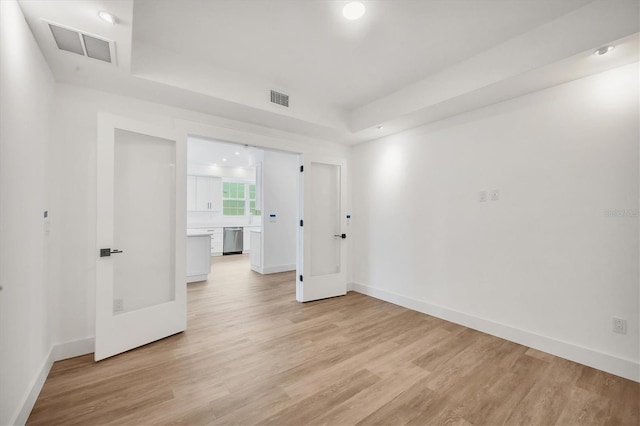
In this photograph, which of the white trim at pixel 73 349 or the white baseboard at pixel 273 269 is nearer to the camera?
the white trim at pixel 73 349

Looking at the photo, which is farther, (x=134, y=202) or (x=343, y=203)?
Result: (x=343, y=203)

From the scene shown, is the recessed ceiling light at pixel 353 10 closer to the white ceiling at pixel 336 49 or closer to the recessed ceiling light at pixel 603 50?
the white ceiling at pixel 336 49

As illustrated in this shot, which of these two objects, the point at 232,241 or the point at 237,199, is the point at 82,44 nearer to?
the point at 232,241

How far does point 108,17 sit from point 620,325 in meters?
4.57

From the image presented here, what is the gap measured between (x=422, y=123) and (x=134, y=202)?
3.63m

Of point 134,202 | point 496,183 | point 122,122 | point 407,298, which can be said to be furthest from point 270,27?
point 407,298

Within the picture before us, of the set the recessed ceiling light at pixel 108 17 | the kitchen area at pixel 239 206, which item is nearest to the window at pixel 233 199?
the kitchen area at pixel 239 206

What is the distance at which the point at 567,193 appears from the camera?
261cm

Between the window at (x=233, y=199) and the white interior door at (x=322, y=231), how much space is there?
597 cm

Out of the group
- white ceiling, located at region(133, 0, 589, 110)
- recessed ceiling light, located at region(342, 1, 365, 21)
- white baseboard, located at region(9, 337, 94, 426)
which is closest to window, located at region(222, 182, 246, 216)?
white ceiling, located at region(133, 0, 589, 110)

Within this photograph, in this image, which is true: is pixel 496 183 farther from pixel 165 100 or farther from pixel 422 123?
pixel 165 100

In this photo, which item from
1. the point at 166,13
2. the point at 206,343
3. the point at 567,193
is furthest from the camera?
the point at 206,343

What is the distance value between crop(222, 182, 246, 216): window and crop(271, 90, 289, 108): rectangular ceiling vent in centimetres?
663

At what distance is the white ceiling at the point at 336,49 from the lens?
212 cm
